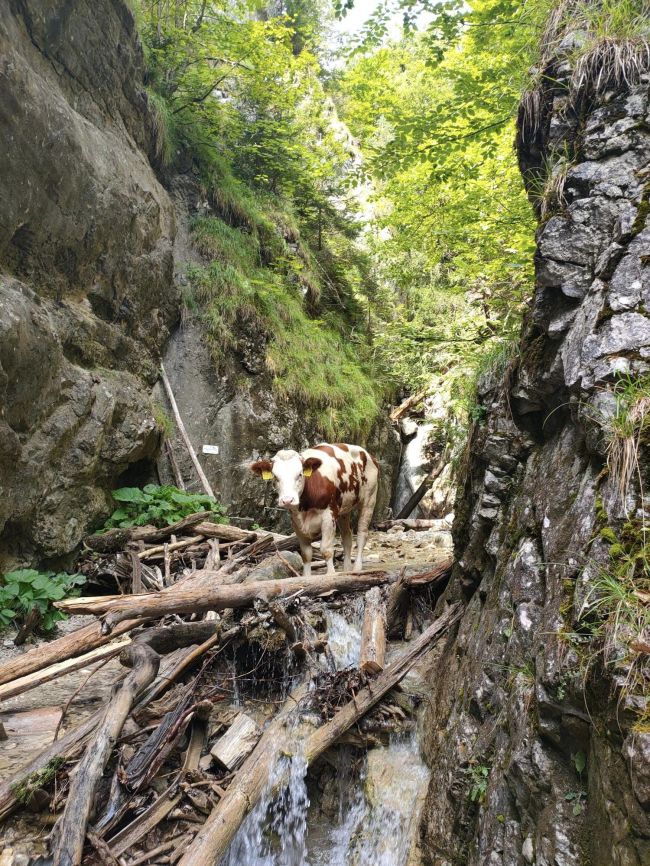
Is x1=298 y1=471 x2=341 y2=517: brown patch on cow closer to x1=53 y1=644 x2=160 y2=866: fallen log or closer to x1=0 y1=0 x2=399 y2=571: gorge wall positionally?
x1=53 y1=644 x2=160 y2=866: fallen log

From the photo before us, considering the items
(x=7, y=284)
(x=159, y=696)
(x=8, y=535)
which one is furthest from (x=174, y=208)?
(x=159, y=696)

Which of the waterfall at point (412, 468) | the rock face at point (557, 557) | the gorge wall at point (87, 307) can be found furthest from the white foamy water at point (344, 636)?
the waterfall at point (412, 468)

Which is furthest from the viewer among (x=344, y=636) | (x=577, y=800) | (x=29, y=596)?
(x=29, y=596)

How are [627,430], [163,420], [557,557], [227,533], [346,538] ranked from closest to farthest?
[627,430], [557,557], [346,538], [227,533], [163,420]

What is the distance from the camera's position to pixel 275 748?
398 centimetres

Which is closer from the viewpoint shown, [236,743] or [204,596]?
[236,743]

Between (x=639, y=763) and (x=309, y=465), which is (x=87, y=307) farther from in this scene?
(x=639, y=763)

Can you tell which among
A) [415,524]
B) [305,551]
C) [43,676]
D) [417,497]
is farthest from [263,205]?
[43,676]

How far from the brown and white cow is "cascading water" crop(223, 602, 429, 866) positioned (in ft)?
7.93

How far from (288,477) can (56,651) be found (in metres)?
3.11

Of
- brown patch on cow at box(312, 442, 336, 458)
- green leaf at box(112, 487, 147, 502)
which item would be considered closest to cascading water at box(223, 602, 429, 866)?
brown patch on cow at box(312, 442, 336, 458)

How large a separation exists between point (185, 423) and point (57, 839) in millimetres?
8493

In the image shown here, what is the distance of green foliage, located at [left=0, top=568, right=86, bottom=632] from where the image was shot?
19.5ft

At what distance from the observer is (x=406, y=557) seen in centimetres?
909
